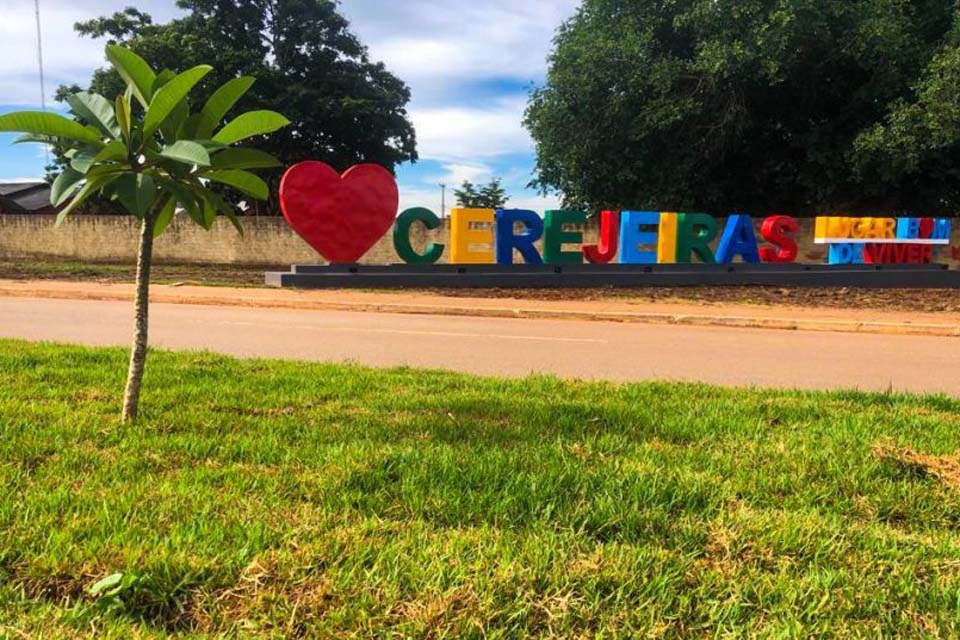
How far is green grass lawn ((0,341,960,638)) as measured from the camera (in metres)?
2.37

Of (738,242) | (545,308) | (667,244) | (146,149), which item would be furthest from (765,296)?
(146,149)

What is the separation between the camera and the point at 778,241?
21.3m

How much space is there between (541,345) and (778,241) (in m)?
14.6

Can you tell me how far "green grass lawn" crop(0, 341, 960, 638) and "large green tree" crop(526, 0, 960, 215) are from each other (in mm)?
19648

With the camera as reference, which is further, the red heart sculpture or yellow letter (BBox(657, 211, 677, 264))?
yellow letter (BBox(657, 211, 677, 264))

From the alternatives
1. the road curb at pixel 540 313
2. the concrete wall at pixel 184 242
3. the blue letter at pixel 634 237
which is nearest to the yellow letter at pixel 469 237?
the blue letter at pixel 634 237

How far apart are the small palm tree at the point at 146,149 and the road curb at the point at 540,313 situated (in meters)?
9.53

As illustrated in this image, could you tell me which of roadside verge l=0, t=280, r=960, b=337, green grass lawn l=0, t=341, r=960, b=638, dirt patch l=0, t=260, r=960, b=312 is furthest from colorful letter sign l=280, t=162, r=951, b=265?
green grass lawn l=0, t=341, r=960, b=638

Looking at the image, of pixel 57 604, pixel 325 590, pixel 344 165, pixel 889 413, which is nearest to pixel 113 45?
pixel 57 604

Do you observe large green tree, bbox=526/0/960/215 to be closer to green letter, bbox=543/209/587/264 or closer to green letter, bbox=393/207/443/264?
green letter, bbox=543/209/587/264

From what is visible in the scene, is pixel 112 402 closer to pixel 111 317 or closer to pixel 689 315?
pixel 111 317

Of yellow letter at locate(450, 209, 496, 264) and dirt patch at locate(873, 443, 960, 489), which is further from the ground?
yellow letter at locate(450, 209, 496, 264)

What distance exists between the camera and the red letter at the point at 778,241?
21.2 metres

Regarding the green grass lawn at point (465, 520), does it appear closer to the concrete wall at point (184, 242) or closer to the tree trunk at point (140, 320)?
the tree trunk at point (140, 320)
